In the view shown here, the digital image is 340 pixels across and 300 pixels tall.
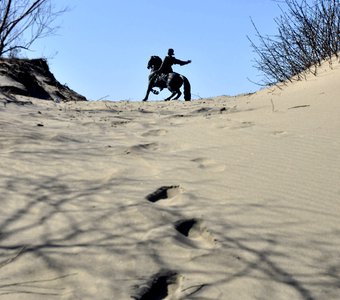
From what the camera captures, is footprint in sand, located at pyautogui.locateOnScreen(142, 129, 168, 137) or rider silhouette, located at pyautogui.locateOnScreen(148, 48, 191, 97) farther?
rider silhouette, located at pyautogui.locateOnScreen(148, 48, 191, 97)

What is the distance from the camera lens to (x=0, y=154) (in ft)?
13.7

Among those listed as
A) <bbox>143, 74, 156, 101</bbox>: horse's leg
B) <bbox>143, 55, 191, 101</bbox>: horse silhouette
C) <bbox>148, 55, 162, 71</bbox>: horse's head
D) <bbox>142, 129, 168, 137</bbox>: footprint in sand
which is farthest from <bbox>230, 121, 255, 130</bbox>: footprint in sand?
<bbox>148, 55, 162, 71</bbox>: horse's head

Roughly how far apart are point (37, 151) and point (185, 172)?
146 centimetres

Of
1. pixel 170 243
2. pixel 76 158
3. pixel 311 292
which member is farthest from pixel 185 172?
pixel 311 292

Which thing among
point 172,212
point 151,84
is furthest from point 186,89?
point 172,212

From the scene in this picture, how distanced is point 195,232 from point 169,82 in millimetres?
10002

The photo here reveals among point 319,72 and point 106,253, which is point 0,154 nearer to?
point 106,253

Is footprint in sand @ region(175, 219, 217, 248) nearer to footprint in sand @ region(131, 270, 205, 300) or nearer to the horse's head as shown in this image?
footprint in sand @ region(131, 270, 205, 300)

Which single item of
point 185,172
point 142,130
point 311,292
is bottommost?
point 311,292

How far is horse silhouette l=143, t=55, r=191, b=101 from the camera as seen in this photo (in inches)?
490

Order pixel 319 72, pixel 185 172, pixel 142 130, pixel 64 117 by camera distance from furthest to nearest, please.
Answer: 1. pixel 319 72
2. pixel 64 117
3. pixel 142 130
4. pixel 185 172

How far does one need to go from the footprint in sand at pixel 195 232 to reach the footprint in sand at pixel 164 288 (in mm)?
375

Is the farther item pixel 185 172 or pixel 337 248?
pixel 185 172

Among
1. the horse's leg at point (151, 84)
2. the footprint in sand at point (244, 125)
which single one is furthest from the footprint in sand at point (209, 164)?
the horse's leg at point (151, 84)
